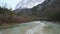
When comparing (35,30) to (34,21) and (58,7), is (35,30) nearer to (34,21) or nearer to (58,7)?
(34,21)

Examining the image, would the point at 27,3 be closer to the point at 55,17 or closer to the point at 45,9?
the point at 45,9

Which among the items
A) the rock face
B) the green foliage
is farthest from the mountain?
the green foliage

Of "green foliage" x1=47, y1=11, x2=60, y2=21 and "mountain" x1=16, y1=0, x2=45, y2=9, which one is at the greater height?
"mountain" x1=16, y1=0, x2=45, y2=9

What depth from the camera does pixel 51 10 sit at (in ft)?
8.22

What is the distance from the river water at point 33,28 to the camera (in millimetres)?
2283

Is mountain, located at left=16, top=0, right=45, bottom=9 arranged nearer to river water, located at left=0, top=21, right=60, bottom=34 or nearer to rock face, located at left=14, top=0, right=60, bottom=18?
rock face, located at left=14, top=0, right=60, bottom=18

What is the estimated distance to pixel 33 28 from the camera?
2369 mm

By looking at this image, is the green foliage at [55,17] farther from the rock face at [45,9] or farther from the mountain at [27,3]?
the mountain at [27,3]

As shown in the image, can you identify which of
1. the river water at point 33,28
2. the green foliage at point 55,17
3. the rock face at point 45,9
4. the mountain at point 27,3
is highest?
the mountain at point 27,3

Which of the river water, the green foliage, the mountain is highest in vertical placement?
the mountain

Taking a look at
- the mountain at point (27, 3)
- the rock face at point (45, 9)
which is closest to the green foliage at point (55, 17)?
the rock face at point (45, 9)

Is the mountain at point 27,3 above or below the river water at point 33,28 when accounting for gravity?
above

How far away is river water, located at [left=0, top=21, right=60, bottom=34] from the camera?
2283mm

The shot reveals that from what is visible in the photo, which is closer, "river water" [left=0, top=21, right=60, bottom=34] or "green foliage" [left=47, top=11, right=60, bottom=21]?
"river water" [left=0, top=21, right=60, bottom=34]
